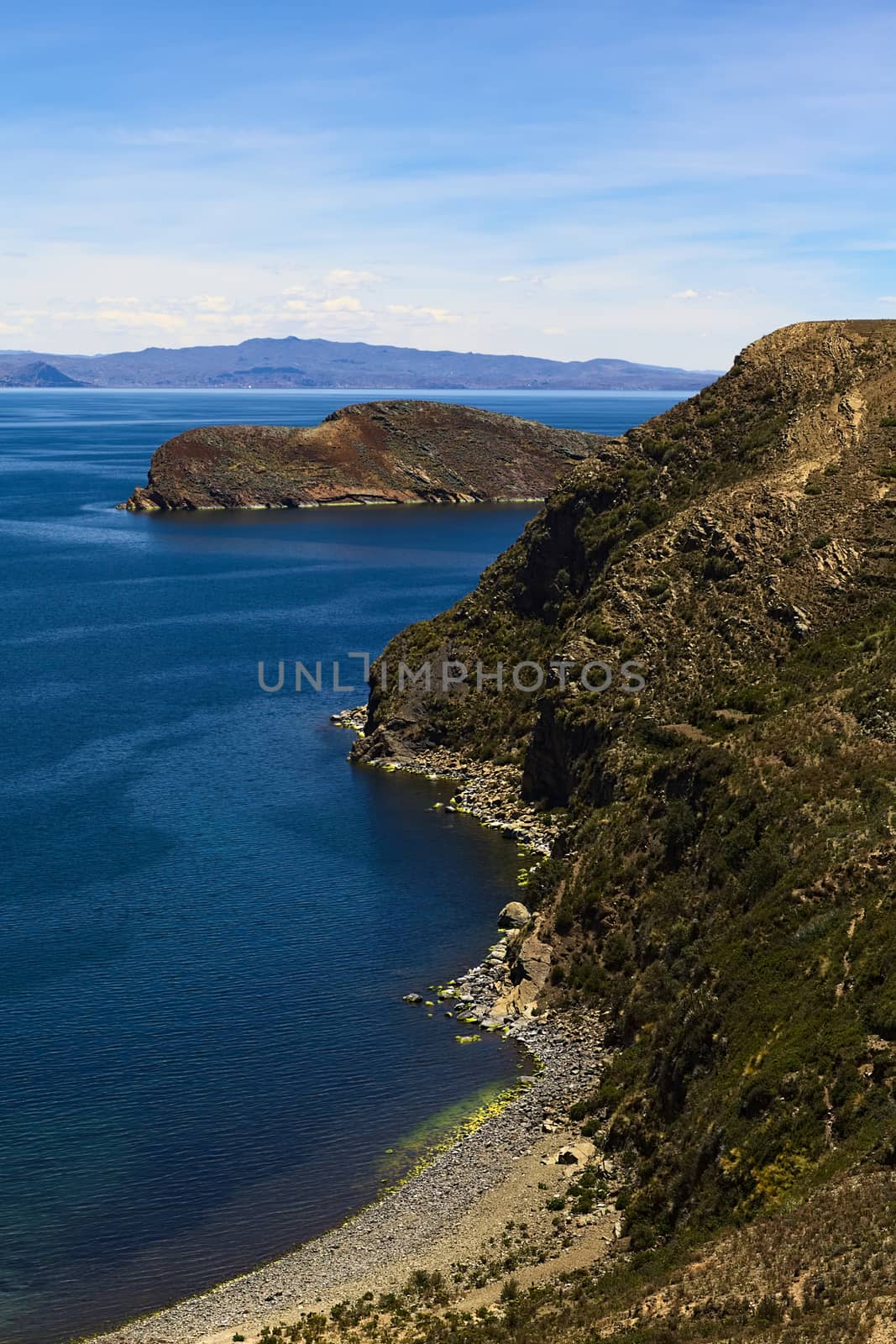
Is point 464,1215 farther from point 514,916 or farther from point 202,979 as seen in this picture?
point 514,916

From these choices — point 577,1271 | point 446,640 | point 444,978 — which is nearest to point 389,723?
point 446,640

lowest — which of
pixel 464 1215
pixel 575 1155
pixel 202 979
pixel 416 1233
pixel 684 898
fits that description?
pixel 416 1233

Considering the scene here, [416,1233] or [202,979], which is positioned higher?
[202,979]

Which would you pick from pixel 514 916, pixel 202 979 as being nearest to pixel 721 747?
pixel 514 916

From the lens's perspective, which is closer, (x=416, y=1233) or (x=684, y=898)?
(x=416, y=1233)

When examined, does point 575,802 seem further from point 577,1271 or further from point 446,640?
point 577,1271

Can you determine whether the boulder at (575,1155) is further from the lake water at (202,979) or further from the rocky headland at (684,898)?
the lake water at (202,979)

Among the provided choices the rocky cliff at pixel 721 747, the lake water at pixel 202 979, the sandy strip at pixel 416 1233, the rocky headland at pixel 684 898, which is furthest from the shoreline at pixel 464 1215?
the rocky cliff at pixel 721 747
